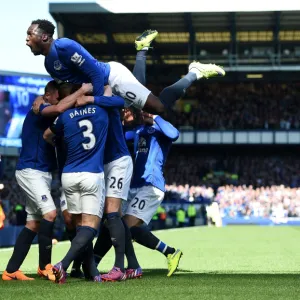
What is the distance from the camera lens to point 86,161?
6.67 meters

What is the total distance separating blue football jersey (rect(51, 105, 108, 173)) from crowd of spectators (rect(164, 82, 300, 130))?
41.2m

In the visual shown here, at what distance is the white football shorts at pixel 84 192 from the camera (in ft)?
21.7

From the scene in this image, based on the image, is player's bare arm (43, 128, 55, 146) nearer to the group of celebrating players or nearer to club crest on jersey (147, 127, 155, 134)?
the group of celebrating players

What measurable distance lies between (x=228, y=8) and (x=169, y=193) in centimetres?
1114

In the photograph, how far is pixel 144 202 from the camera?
7.98 metres

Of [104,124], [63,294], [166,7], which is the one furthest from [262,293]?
[166,7]

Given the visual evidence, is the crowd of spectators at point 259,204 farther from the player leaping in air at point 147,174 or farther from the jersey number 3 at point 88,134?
the jersey number 3 at point 88,134

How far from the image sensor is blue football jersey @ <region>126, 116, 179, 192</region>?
8086 mm

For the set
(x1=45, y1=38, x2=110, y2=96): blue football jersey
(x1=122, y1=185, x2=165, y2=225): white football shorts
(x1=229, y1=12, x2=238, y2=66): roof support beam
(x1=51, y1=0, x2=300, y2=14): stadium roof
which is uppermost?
(x1=51, y1=0, x2=300, y2=14): stadium roof

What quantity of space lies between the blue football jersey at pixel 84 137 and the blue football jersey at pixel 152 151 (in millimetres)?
1397

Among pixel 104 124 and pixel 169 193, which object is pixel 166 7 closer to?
pixel 169 193

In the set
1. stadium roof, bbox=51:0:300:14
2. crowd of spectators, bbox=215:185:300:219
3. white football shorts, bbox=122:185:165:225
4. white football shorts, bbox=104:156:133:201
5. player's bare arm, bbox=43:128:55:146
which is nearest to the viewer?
white football shorts, bbox=104:156:133:201

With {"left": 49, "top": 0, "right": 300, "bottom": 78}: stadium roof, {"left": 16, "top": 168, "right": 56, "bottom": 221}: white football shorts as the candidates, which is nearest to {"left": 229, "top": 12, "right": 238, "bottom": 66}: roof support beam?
{"left": 49, "top": 0, "right": 300, "bottom": 78}: stadium roof

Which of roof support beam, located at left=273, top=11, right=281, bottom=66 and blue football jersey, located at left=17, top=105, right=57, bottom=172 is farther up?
roof support beam, located at left=273, top=11, right=281, bottom=66
